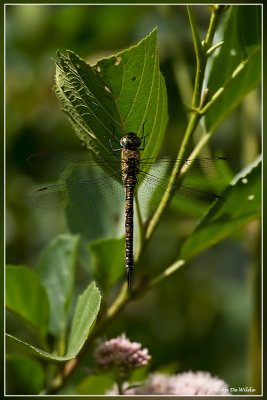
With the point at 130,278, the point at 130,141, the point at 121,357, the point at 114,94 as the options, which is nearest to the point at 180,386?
the point at 121,357

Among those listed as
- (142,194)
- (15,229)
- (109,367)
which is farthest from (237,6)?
(15,229)

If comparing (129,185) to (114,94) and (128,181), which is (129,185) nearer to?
(128,181)

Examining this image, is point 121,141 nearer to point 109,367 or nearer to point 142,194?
point 142,194

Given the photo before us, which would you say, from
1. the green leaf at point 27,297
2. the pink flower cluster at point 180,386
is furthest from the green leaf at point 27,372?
the pink flower cluster at point 180,386

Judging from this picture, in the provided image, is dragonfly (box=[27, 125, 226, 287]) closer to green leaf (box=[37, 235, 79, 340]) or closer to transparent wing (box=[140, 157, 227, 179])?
transparent wing (box=[140, 157, 227, 179])

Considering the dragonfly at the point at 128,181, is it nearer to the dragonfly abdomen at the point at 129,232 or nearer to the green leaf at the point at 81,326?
the dragonfly abdomen at the point at 129,232

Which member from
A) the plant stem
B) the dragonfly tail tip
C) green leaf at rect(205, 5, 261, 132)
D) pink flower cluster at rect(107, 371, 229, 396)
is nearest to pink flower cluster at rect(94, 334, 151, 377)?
pink flower cluster at rect(107, 371, 229, 396)
